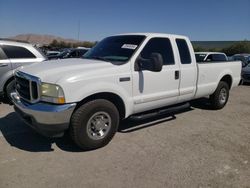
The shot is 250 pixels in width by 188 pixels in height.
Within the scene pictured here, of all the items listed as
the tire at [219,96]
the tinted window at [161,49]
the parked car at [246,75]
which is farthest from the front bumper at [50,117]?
the parked car at [246,75]

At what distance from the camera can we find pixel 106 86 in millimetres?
3902

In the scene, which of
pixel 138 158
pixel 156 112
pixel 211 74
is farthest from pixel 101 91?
pixel 211 74

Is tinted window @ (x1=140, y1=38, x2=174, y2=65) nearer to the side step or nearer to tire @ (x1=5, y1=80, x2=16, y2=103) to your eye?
the side step

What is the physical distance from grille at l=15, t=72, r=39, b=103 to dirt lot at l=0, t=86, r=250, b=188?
87 cm

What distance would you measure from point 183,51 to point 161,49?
713mm

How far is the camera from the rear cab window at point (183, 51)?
5.33m

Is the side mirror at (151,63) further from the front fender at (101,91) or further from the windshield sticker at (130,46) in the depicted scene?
the front fender at (101,91)

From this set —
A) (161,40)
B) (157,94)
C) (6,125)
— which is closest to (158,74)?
(157,94)

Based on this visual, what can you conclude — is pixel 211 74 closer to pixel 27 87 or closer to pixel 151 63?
pixel 151 63

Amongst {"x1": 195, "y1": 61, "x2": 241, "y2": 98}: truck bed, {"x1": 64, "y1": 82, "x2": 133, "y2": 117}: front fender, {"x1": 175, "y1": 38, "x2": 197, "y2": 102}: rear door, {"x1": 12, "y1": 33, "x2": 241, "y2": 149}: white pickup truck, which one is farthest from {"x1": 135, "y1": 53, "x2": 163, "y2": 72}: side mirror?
{"x1": 195, "y1": 61, "x2": 241, "y2": 98}: truck bed

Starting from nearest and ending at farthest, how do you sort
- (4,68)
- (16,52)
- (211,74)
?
(211,74) < (4,68) < (16,52)

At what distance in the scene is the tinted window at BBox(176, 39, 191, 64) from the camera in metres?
5.34

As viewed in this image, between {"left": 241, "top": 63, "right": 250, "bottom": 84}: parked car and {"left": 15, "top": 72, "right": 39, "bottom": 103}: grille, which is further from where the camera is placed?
{"left": 241, "top": 63, "right": 250, "bottom": 84}: parked car

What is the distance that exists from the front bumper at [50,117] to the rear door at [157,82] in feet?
4.45
